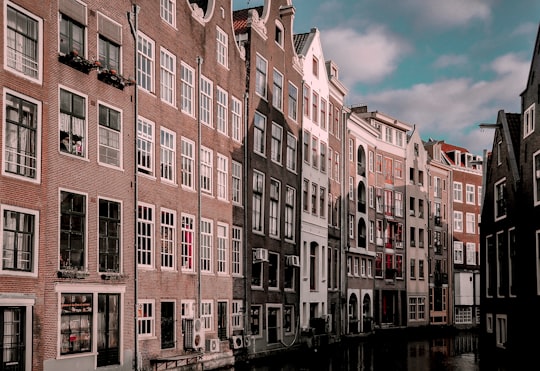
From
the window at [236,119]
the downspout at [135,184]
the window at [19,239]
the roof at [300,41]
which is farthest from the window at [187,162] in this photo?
the roof at [300,41]

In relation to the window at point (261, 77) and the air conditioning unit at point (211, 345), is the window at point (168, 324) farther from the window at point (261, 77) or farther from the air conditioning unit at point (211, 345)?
the window at point (261, 77)

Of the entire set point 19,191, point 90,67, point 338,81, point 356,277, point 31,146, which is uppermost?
point 338,81

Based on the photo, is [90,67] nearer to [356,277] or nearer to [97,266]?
[97,266]

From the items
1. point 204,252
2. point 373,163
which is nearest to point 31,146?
point 204,252

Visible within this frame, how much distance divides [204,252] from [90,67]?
→ 11289 millimetres

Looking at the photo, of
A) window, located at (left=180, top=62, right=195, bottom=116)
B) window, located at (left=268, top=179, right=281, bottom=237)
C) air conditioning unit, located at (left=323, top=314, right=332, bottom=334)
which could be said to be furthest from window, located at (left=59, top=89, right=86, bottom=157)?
air conditioning unit, located at (left=323, top=314, right=332, bottom=334)

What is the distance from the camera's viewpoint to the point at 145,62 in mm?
28047

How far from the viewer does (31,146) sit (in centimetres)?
2159

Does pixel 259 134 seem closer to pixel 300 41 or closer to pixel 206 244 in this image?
pixel 206 244

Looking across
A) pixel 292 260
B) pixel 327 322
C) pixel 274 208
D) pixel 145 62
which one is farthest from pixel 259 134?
pixel 327 322

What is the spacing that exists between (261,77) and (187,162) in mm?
10307

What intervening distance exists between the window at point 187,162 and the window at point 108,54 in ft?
18.8

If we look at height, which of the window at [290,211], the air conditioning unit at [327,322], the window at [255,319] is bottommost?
the air conditioning unit at [327,322]

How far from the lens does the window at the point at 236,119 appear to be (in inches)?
1431
